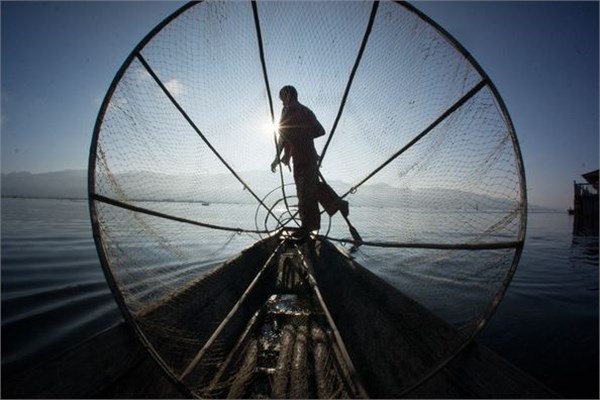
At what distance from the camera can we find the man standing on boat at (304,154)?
18.5ft

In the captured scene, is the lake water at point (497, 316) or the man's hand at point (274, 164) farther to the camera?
the man's hand at point (274, 164)

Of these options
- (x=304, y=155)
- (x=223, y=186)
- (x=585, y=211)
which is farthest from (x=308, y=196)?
(x=585, y=211)

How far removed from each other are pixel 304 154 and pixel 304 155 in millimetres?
21

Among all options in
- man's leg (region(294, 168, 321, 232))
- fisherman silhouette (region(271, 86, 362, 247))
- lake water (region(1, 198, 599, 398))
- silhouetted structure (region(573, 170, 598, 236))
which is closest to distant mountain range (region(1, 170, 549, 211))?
fisherman silhouette (region(271, 86, 362, 247))

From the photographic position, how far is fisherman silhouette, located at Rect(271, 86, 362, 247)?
5.65m

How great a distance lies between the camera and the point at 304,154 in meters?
5.90

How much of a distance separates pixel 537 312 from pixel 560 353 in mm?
1733

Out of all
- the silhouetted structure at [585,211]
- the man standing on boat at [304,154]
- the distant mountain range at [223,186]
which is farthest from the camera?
the silhouetted structure at [585,211]

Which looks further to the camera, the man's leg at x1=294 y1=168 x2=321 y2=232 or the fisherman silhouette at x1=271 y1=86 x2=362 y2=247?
the man's leg at x1=294 y1=168 x2=321 y2=232

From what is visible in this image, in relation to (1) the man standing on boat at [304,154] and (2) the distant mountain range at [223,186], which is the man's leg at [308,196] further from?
(2) the distant mountain range at [223,186]

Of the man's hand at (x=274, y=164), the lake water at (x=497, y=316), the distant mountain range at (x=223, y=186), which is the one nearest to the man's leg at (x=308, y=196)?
the man's hand at (x=274, y=164)

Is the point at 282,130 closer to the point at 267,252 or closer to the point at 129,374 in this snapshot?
the point at 267,252

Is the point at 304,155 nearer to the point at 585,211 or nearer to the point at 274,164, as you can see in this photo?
the point at 274,164

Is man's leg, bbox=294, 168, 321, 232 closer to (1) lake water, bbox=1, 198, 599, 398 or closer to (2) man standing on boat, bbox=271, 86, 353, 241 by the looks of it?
(2) man standing on boat, bbox=271, 86, 353, 241
